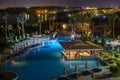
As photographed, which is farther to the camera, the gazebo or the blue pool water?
the gazebo

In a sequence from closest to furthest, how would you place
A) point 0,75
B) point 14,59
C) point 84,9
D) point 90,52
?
point 0,75 → point 14,59 → point 90,52 → point 84,9

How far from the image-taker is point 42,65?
31.2m

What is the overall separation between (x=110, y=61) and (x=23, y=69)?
10692 millimetres

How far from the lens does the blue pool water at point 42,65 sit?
86.6 feet

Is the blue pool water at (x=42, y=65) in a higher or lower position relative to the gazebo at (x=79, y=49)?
lower

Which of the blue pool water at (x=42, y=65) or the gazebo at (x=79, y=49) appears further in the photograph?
the gazebo at (x=79, y=49)

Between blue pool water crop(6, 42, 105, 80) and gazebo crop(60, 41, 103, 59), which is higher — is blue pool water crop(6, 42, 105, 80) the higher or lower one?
the lower one

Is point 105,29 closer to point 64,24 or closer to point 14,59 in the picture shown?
point 64,24

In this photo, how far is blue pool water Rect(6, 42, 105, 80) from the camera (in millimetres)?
26391

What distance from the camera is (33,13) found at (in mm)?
89500

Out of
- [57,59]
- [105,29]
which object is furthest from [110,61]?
[105,29]

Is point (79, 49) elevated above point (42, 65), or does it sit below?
above

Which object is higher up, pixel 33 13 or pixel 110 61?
pixel 33 13

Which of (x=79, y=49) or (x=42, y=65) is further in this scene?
(x=79, y=49)
